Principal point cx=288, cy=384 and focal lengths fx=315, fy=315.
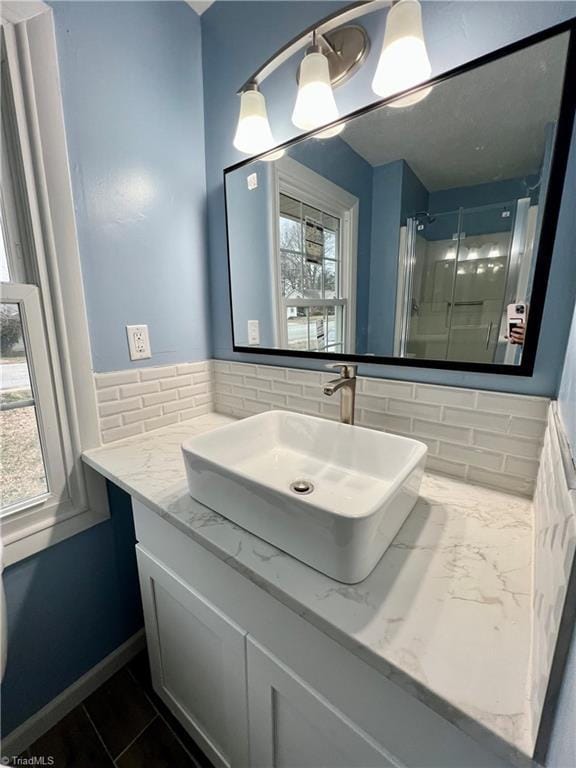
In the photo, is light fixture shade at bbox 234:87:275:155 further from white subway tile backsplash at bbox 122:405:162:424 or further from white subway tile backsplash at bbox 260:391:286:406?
white subway tile backsplash at bbox 122:405:162:424

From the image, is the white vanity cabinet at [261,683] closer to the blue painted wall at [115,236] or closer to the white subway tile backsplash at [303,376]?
the blue painted wall at [115,236]

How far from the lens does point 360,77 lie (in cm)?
85

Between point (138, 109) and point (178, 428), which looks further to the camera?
point (178, 428)

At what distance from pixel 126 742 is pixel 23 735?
31cm

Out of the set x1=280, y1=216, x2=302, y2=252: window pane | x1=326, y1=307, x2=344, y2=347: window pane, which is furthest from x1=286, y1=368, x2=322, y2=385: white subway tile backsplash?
x1=280, y1=216, x2=302, y2=252: window pane

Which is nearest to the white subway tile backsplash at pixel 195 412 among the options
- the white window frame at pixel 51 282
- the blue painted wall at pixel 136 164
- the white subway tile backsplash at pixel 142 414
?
the white subway tile backsplash at pixel 142 414

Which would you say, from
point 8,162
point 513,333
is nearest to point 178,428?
point 8,162

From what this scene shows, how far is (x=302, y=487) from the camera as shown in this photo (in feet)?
2.67

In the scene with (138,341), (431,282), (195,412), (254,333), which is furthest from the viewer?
(195,412)

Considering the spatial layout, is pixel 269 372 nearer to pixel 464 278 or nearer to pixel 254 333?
pixel 254 333

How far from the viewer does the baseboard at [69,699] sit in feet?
3.15

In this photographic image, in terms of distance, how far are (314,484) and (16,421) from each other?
0.86 meters

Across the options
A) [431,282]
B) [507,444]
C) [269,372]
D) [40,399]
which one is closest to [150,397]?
[40,399]

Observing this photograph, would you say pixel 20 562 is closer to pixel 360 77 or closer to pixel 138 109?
pixel 138 109
